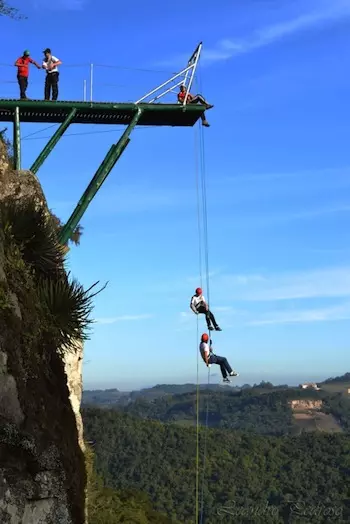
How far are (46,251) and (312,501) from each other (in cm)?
12282

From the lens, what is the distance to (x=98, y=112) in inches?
587

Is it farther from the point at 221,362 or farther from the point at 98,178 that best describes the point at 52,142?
the point at 221,362

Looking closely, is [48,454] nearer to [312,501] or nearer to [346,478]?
[312,501]

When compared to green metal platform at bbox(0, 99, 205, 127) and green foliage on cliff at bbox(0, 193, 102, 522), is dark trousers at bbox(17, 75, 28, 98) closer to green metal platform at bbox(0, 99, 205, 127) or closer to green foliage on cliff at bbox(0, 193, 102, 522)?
green metal platform at bbox(0, 99, 205, 127)

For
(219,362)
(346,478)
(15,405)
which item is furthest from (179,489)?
(15,405)

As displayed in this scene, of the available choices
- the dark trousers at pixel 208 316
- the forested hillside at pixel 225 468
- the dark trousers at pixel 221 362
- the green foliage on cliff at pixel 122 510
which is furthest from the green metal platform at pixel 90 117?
the forested hillside at pixel 225 468

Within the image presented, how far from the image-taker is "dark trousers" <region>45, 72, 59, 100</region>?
14.6m

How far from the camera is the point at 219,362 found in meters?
15.8

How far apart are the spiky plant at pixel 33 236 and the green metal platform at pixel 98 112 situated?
4.75 metres

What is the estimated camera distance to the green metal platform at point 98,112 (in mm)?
14406

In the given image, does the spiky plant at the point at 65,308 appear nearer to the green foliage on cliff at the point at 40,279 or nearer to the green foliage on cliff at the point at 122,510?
the green foliage on cliff at the point at 40,279

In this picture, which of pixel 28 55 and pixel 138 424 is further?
pixel 138 424

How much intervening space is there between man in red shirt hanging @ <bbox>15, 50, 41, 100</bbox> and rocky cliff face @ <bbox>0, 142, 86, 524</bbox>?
21.1ft

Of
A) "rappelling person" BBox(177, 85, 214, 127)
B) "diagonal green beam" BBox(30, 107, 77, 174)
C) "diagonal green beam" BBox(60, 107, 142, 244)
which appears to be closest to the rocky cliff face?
"diagonal green beam" BBox(60, 107, 142, 244)
